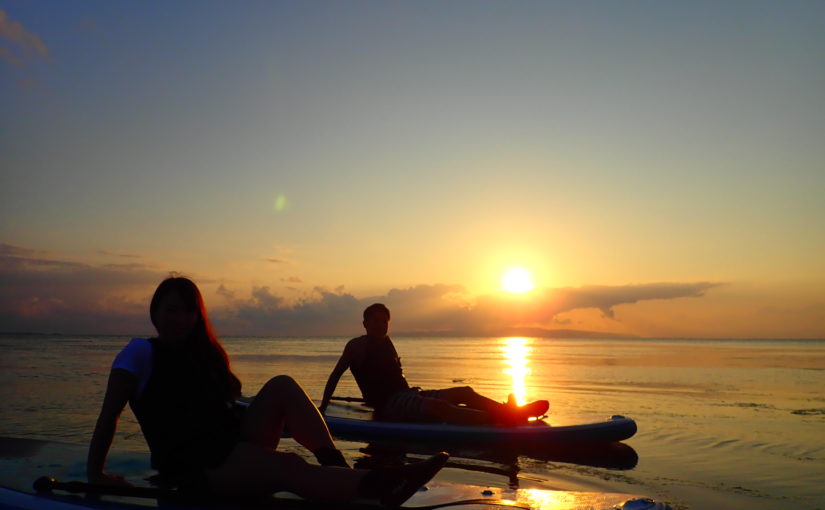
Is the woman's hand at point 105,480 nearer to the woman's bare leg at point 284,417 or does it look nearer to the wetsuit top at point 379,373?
the woman's bare leg at point 284,417

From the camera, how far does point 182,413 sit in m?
3.54

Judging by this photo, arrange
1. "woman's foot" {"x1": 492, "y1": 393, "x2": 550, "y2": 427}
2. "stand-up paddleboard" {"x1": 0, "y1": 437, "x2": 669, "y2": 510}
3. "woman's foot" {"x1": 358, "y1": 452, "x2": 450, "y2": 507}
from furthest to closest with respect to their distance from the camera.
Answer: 1. "woman's foot" {"x1": 492, "y1": 393, "x2": 550, "y2": 427}
2. "stand-up paddleboard" {"x1": 0, "y1": 437, "x2": 669, "y2": 510}
3. "woman's foot" {"x1": 358, "y1": 452, "x2": 450, "y2": 507}

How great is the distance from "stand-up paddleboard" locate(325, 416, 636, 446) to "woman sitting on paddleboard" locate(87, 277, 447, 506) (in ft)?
16.5

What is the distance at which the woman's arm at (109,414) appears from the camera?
342 cm

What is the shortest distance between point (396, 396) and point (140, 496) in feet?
19.1

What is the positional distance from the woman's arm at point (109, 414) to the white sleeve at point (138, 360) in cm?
3

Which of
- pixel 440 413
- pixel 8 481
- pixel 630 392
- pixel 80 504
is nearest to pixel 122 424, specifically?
pixel 440 413

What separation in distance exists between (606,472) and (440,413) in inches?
97.6

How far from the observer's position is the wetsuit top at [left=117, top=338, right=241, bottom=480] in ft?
11.5

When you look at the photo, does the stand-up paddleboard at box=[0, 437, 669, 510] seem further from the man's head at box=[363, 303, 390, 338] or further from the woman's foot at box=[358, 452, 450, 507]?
the man's head at box=[363, 303, 390, 338]

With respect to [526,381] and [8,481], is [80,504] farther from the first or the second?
[526,381]

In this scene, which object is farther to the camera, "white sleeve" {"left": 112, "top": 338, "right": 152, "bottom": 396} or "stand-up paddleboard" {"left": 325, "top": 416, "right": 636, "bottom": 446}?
"stand-up paddleboard" {"left": 325, "top": 416, "right": 636, "bottom": 446}

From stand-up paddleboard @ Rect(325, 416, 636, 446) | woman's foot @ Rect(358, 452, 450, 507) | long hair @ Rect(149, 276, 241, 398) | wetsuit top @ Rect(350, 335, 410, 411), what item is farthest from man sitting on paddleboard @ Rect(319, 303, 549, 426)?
A: woman's foot @ Rect(358, 452, 450, 507)

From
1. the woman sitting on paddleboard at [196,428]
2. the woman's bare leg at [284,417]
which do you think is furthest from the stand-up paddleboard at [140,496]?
the woman's bare leg at [284,417]
